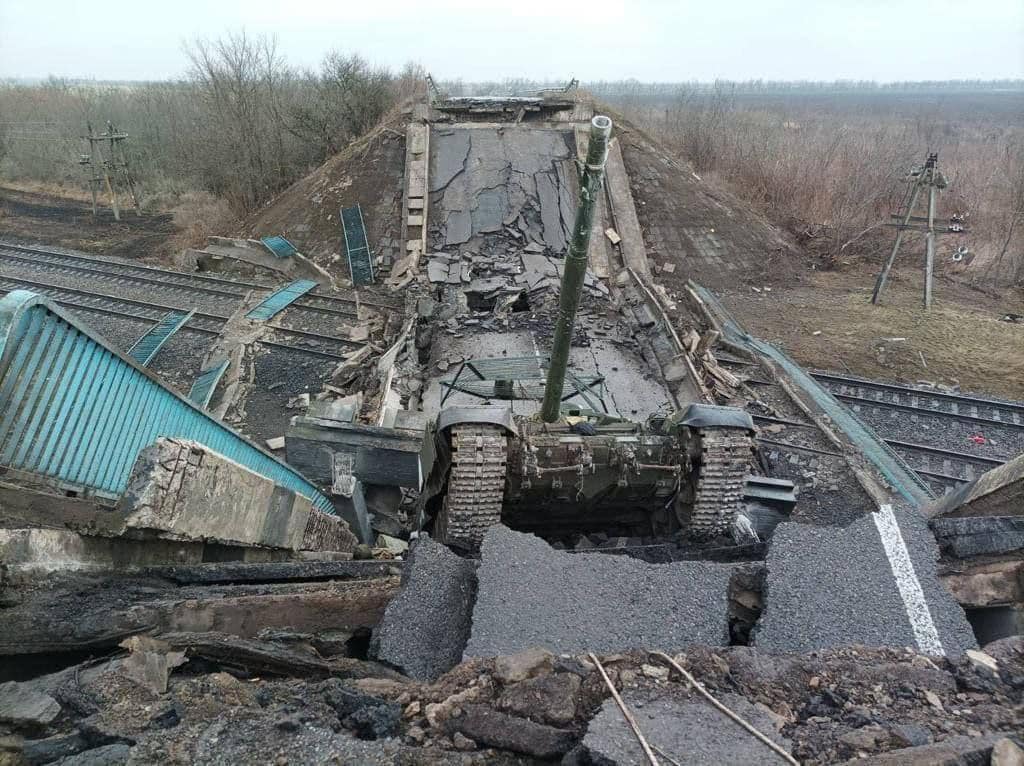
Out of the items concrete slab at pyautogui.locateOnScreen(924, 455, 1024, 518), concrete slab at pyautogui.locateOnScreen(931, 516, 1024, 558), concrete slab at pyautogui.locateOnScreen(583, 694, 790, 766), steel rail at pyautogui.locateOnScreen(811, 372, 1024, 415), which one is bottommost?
concrete slab at pyautogui.locateOnScreen(583, 694, 790, 766)

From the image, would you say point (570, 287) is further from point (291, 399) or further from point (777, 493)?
point (291, 399)

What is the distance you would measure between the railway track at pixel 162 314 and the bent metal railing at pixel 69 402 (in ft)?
27.8

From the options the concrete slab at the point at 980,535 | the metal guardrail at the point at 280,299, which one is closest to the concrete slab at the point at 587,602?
the concrete slab at the point at 980,535

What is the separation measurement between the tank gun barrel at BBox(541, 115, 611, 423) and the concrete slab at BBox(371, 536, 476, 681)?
2.23 metres

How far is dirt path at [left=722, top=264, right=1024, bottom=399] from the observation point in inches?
550

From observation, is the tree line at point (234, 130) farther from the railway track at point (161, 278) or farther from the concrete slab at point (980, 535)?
the concrete slab at point (980, 535)

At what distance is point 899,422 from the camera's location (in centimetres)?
1192

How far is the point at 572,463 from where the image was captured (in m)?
5.85

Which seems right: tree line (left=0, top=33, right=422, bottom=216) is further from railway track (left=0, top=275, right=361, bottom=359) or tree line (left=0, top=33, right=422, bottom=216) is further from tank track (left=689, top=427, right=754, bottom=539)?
tank track (left=689, top=427, right=754, bottom=539)

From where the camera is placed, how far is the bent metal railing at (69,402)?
373 centimetres

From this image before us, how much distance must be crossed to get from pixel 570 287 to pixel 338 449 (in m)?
3.89

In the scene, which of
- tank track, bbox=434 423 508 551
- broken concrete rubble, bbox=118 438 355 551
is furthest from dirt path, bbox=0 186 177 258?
tank track, bbox=434 423 508 551

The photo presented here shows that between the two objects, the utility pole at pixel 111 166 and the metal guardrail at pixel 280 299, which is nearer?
the metal guardrail at pixel 280 299

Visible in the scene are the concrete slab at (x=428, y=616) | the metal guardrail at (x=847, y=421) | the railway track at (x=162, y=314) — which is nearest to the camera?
the concrete slab at (x=428, y=616)
